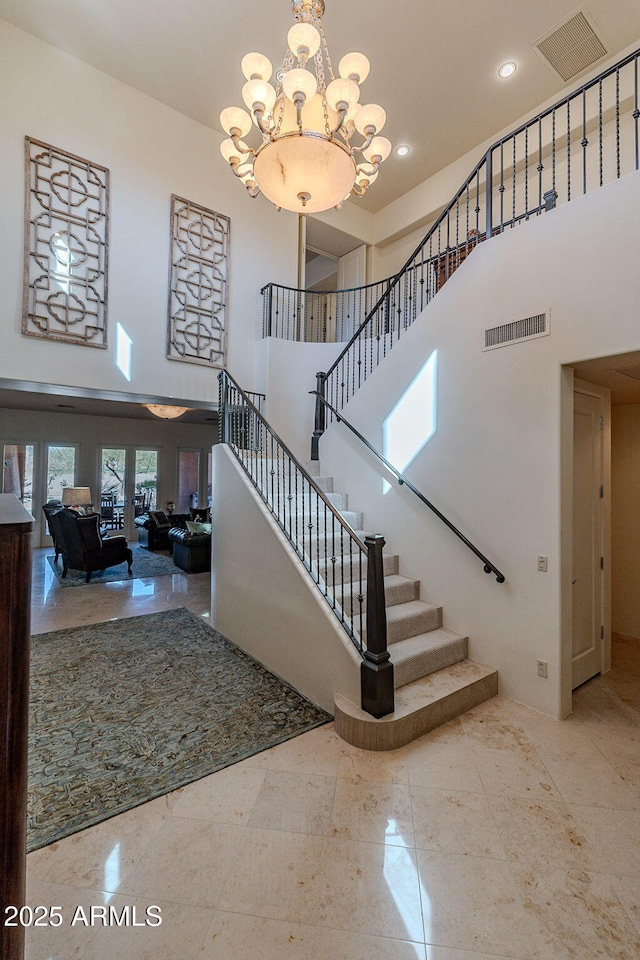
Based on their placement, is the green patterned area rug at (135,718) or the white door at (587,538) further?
the white door at (587,538)

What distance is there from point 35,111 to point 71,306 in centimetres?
225

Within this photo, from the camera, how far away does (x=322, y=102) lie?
2.99 m

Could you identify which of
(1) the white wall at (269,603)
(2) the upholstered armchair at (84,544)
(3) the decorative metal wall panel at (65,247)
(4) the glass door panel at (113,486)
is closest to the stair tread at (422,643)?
(1) the white wall at (269,603)

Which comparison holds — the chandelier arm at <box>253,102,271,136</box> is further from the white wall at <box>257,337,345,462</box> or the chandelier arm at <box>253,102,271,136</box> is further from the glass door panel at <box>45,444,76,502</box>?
Result: the glass door panel at <box>45,444,76,502</box>

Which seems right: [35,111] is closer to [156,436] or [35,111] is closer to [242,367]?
[242,367]

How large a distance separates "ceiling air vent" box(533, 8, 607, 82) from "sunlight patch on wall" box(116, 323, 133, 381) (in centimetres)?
607

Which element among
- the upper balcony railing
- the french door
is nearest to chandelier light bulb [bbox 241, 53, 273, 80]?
the upper balcony railing

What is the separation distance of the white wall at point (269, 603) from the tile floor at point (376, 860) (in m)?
0.47

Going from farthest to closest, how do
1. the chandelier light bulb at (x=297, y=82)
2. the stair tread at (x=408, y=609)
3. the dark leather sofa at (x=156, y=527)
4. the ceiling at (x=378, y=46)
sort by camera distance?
1. the dark leather sofa at (x=156, y=527)
2. the ceiling at (x=378, y=46)
3. the stair tread at (x=408, y=609)
4. the chandelier light bulb at (x=297, y=82)

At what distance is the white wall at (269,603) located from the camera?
3.15 meters

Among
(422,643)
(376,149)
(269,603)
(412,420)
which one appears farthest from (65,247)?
(422,643)

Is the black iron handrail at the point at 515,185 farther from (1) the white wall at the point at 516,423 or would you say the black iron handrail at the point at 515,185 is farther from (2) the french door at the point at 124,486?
(2) the french door at the point at 124,486

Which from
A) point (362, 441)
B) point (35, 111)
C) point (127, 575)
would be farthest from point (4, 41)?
point (127, 575)

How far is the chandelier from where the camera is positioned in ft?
8.67
